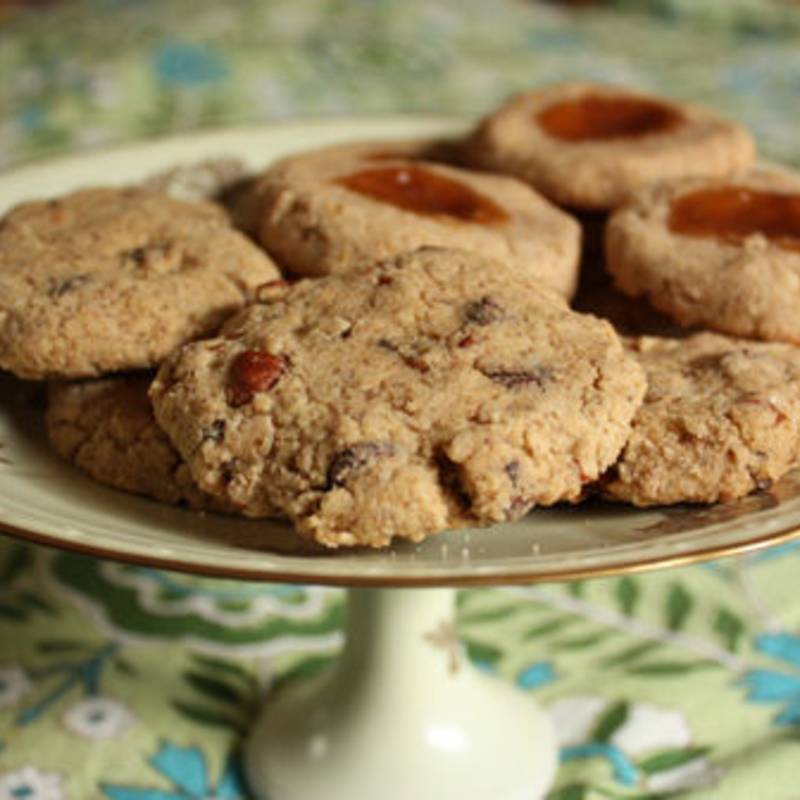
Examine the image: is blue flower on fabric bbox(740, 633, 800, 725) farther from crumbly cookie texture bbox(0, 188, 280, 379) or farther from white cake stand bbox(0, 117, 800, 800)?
crumbly cookie texture bbox(0, 188, 280, 379)

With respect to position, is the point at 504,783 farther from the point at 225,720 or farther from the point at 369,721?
the point at 225,720

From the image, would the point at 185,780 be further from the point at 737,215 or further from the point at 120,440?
the point at 737,215

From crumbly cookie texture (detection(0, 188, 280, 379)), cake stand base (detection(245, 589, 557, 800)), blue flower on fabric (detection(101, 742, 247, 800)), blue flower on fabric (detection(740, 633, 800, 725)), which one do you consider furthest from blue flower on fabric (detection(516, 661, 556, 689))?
crumbly cookie texture (detection(0, 188, 280, 379))

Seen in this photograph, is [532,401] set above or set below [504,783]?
above

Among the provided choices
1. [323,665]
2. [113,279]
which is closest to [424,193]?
[113,279]

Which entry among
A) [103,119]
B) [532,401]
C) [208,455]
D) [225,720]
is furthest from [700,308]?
[103,119]

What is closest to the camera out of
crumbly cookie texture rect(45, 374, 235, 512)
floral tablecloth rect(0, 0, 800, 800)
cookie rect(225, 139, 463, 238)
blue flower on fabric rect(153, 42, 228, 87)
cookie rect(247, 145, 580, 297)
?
crumbly cookie texture rect(45, 374, 235, 512)

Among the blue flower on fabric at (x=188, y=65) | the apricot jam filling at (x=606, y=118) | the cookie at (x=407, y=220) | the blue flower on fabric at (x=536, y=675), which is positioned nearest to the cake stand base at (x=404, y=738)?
the blue flower on fabric at (x=536, y=675)
